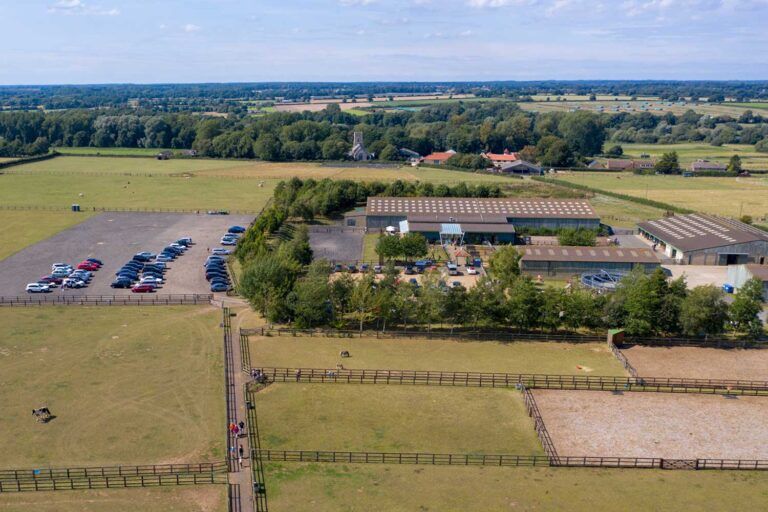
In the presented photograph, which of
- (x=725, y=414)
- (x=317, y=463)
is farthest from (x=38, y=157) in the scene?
(x=725, y=414)

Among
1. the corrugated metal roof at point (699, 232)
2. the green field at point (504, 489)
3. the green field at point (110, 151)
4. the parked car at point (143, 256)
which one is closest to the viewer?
the green field at point (504, 489)

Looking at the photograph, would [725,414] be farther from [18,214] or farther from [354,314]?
[18,214]

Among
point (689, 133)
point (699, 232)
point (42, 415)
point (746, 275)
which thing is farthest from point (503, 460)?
point (689, 133)

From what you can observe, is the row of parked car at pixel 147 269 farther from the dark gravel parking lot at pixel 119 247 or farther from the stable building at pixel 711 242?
the stable building at pixel 711 242

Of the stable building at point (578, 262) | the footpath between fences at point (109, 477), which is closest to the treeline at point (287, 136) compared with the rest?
the stable building at point (578, 262)

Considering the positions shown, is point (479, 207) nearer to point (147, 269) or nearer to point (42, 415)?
point (147, 269)

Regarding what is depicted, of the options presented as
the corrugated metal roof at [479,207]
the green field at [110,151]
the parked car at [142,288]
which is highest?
the green field at [110,151]

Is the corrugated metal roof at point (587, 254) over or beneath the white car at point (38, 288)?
over

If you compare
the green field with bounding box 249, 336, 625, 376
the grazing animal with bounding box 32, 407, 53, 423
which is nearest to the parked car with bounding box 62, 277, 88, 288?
the green field with bounding box 249, 336, 625, 376
